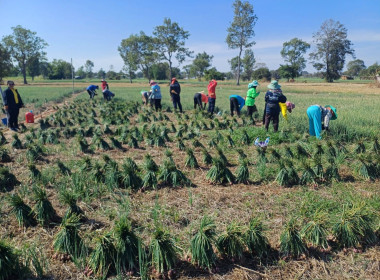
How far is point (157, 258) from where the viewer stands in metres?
2.76

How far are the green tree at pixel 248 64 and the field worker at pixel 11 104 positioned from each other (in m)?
71.0

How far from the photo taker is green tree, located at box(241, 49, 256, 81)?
75.8 metres

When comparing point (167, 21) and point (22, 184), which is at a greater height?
point (167, 21)

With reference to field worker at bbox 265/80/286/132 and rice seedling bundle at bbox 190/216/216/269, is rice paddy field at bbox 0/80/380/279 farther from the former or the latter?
field worker at bbox 265/80/286/132

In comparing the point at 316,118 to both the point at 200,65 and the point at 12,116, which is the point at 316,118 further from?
the point at 200,65

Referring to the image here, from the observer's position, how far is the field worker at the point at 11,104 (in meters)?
9.92

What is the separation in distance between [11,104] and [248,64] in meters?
73.0

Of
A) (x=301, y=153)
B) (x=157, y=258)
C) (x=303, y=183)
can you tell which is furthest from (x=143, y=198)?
(x=301, y=153)

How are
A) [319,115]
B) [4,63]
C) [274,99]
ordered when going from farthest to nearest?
[4,63] < [274,99] < [319,115]

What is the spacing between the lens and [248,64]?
76.6 m

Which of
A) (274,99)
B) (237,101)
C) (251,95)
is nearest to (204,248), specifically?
(274,99)

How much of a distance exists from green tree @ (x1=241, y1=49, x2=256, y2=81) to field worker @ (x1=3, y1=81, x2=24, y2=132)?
70983 millimetres

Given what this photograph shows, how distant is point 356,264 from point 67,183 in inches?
179

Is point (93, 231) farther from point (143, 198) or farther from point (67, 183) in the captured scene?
point (67, 183)
